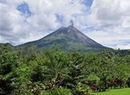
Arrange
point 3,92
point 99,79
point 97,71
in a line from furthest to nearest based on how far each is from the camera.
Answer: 1. point 97,71
2. point 99,79
3. point 3,92

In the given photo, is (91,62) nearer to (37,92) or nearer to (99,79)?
(99,79)

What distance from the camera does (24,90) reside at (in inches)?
1084

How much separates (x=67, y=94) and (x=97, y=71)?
36.1 m

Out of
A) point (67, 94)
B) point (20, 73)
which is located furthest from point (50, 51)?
point (67, 94)

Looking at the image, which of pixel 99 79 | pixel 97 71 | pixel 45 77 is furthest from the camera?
pixel 97 71

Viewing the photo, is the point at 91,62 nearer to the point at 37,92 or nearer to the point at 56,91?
the point at 37,92

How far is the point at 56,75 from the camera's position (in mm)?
26750

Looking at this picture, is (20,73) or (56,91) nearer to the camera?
(56,91)

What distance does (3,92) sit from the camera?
26.6m

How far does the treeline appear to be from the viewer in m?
26.5

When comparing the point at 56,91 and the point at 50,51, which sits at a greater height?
the point at 50,51

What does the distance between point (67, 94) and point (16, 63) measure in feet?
25.5

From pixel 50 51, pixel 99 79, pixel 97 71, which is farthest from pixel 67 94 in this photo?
pixel 97 71

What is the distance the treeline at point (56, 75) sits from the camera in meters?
26.5
